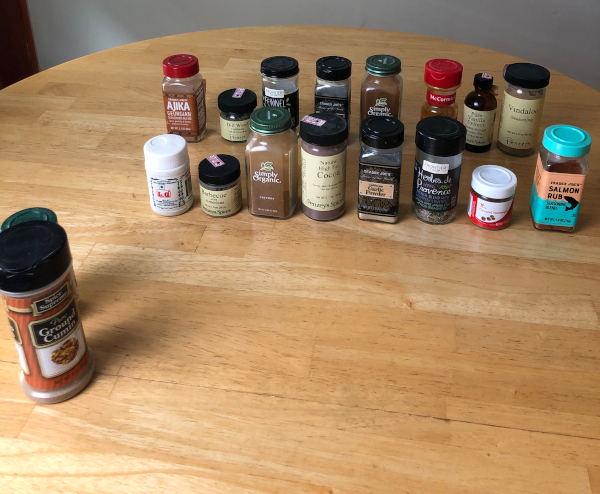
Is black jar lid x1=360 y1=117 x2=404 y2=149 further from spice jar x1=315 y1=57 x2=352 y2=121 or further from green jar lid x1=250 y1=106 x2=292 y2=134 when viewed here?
spice jar x1=315 y1=57 x2=352 y2=121

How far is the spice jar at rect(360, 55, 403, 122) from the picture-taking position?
1244 mm

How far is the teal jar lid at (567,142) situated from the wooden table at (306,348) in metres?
0.16

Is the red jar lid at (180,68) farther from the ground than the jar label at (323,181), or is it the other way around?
the red jar lid at (180,68)

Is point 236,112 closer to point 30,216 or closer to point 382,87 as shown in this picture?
point 382,87

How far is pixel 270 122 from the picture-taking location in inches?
41.4

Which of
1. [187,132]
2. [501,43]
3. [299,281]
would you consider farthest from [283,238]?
[501,43]

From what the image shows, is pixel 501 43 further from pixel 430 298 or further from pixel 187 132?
pixel 430 298

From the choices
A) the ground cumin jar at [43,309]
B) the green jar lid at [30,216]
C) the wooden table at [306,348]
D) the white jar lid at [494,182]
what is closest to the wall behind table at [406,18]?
the wooden table at [306,348]

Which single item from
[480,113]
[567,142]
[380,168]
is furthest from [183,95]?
[567,142]

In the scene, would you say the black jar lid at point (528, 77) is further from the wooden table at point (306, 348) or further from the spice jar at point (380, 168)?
the spice jar at point (380, 168)

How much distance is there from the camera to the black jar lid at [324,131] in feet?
3.39

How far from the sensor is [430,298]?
969 mm

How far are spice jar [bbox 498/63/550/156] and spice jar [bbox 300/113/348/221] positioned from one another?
0.39m

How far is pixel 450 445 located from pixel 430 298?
266mm
